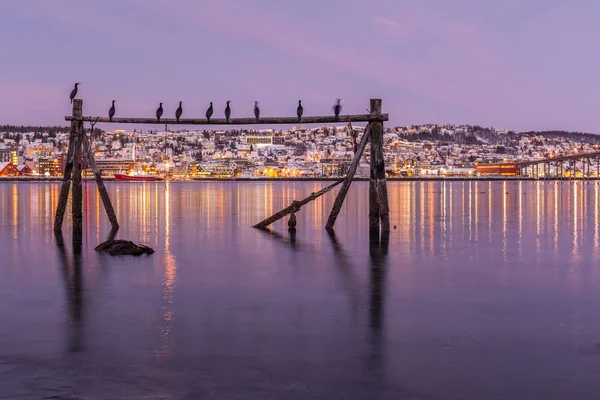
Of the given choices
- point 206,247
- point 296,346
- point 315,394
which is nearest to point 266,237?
point 206,247

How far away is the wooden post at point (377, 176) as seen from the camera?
68.2 feet

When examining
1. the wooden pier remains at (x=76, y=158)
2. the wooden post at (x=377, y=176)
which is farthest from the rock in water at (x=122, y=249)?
the wooden post at (x=377, y=176)

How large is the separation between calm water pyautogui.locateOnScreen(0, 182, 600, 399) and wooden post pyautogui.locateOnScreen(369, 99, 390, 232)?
211 centimetres

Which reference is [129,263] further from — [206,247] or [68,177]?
[68,177]

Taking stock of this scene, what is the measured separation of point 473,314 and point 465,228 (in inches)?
773

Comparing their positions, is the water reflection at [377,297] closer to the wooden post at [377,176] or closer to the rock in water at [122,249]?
the wooden post at [377,176]

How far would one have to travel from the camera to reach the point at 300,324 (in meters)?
9.96

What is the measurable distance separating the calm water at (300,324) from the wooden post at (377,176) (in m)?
2.11

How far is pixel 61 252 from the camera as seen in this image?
19156 millimetres

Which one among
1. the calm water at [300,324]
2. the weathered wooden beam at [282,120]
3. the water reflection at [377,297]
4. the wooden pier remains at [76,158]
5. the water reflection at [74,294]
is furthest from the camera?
the wooden pier remains at [76,158]

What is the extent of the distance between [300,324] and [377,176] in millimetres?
11719

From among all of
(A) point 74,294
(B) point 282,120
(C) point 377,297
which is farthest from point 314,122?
(A) point 74,294

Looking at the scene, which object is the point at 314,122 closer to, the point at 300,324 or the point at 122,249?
the point at 122,249

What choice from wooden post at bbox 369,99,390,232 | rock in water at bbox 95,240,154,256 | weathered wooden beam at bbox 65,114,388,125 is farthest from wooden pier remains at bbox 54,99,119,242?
wooden post at bbox 369,99,390,232
